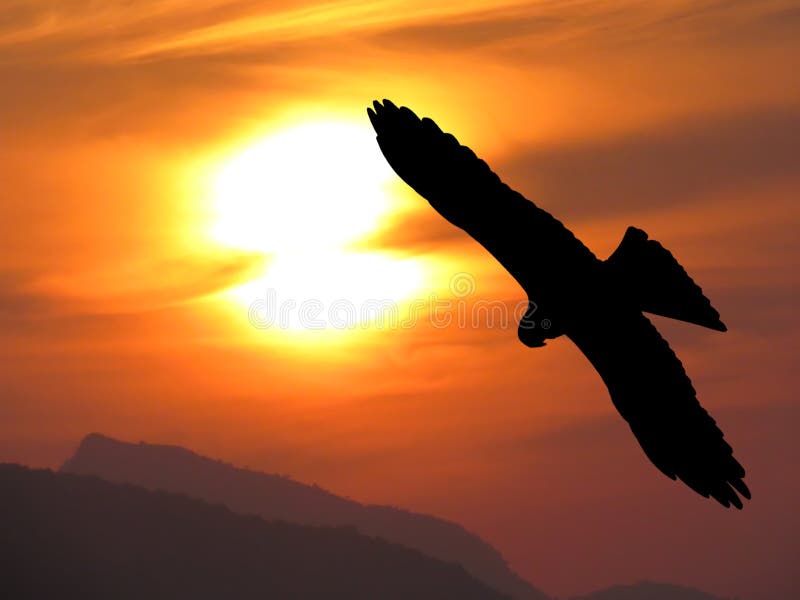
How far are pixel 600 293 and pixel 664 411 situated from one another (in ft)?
8.74

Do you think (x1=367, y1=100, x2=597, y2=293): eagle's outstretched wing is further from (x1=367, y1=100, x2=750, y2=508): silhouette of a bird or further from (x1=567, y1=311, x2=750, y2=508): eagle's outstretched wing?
(x1=567, y1=311, x2=750, y2=508): eagle's outstretched wing

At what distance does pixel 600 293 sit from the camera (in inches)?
666

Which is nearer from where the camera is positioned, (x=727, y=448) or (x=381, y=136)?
→ (x=381, y=136)

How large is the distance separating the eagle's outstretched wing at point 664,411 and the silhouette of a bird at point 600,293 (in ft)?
0.05

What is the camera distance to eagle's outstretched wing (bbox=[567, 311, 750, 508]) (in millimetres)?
17922

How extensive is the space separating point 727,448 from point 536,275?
4105 mm

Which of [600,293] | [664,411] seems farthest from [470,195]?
[664,411]

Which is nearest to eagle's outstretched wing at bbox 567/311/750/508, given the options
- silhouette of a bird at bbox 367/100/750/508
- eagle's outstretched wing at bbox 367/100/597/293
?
silhouette of a bird at bbox 367/100/750/508

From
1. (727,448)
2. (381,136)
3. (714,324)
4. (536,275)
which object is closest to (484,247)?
(536,275)

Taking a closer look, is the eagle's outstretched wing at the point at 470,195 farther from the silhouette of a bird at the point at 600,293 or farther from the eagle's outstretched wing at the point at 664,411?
the eagle's outstretched wing at the point at 664,411

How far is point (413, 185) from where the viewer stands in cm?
1641

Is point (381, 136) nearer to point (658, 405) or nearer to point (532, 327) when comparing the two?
point (532, 327)

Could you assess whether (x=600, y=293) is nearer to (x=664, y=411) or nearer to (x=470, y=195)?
(x=470, y=195)

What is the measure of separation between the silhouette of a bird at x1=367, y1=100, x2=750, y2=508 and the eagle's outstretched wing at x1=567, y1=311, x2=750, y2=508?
0.01 meters
